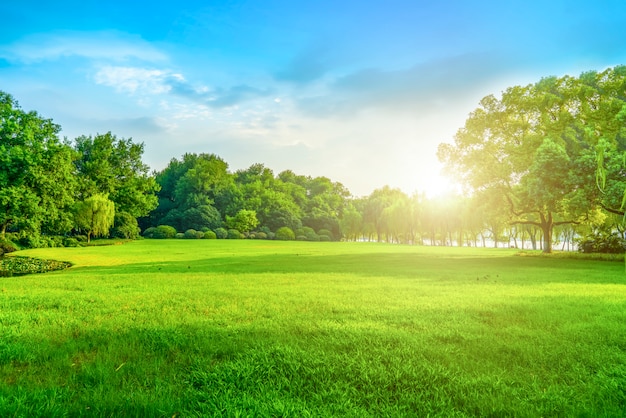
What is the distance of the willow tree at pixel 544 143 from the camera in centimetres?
1938

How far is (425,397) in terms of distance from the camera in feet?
10.2

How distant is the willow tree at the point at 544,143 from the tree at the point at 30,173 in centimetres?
3376

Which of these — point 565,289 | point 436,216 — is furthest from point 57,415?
point 436,216

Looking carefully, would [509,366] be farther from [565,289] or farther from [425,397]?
[565,289]

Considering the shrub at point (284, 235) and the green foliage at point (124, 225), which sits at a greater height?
the green foliage at point (124, 225)

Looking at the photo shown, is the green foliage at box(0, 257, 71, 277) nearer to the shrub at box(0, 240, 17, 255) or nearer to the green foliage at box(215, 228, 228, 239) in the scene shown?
the shrub at box(0, 240, 17, 255)

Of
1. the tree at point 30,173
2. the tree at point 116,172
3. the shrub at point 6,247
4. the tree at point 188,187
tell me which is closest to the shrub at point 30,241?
the tree at point 30,173

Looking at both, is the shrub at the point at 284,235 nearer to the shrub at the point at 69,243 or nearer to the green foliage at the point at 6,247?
the shrub at the point at 69,243

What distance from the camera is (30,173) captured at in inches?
1131

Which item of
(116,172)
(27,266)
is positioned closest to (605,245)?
(27,266)

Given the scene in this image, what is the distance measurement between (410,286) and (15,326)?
8.30 metres

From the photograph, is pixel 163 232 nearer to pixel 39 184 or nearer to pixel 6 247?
pixel 39 184

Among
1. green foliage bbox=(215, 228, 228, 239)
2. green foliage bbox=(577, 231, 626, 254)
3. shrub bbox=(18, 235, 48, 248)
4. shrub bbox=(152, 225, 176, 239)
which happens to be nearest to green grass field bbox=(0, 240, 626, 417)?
green foliage bbox=(577, 231, 626, 254)

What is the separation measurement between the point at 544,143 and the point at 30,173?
3741 centimetres
